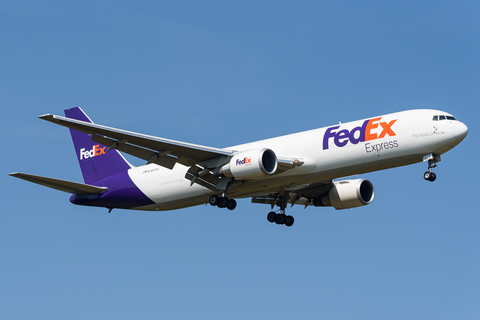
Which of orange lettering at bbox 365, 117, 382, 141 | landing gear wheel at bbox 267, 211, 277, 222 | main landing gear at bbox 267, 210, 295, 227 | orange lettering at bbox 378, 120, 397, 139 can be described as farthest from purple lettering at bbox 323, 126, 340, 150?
landing gear wheel at bbox 267, 211, 277, 222

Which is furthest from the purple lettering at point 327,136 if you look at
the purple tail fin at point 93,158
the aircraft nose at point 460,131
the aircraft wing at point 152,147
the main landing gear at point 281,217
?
the purple tail fin at point 93,158

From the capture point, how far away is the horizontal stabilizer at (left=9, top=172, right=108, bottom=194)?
32.3 meters

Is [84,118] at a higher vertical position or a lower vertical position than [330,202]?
higher

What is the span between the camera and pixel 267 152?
30.7 metres

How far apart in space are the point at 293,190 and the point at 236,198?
138 inches

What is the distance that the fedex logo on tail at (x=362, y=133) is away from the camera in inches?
1184

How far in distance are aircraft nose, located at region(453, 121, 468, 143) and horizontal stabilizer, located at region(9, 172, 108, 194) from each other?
1939 centimetres

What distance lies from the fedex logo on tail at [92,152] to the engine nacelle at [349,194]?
13845mm

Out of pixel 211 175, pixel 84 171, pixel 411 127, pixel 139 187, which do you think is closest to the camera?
pixel 411 127

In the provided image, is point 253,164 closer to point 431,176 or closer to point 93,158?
point 431,176

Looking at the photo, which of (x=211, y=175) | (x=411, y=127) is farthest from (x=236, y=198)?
(x=411, y=127)

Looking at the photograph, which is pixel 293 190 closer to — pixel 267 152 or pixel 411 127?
pixel 267 152

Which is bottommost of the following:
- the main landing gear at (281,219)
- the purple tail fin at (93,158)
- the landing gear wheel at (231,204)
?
the landing gear wheel at (231,204)

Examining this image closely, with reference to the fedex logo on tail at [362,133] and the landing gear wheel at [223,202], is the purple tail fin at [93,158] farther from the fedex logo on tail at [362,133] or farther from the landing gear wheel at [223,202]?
the fedex logo on tail at [362,133]
